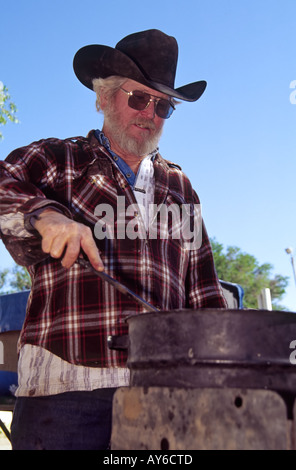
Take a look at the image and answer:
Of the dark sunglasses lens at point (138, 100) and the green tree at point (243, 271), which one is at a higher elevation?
the green tree at point (243, 271)

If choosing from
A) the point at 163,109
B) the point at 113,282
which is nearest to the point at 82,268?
the point at 113,282

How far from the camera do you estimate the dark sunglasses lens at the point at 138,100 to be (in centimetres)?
278

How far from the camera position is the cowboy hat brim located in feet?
8.91

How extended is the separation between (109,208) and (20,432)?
104 centimetres

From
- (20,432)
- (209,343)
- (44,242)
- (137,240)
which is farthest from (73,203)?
(209,343)

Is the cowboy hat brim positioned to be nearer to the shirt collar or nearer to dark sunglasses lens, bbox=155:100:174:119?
dark sunglasses lens, bbox=155:100:174:119

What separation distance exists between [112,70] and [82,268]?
1236 millimetres

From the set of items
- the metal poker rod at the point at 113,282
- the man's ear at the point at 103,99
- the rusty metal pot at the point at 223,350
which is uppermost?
the man's ear at the point at 103,99

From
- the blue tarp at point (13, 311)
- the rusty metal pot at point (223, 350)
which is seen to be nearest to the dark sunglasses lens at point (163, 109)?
the rusty metal pot at point (223, 350)

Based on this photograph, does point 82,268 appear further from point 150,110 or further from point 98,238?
point 150,110

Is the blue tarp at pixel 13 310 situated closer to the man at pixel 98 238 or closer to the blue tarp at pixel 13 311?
the blue tarp at pixel 13 311

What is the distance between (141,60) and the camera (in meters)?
2.78

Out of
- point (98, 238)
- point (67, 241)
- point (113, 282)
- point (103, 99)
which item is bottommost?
point (113, 282)

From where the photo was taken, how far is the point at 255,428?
3.75ft
